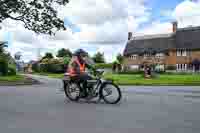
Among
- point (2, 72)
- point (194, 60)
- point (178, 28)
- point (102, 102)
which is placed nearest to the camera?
point (102, 102)

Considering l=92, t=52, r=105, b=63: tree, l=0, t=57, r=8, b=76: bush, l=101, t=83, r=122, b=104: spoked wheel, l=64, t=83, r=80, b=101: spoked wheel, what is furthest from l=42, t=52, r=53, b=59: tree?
l=101, t=83, r=122, b=104: spoked wheel

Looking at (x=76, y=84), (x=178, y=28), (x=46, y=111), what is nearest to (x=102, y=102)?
(x=76, y=84)

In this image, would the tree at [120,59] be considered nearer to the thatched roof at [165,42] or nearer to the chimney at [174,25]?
the thatched roof at [165,42]

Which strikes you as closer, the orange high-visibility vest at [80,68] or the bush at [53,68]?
the orange high-visibility vest at [80,68]

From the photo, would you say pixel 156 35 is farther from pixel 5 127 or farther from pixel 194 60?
pixel 5 127

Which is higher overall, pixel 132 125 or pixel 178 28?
pixel 178 28

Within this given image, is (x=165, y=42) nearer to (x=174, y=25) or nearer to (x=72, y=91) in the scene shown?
(x=174, y=25)

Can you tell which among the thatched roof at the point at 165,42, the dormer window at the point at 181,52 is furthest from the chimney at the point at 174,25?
the dormer window at the point at 181,52

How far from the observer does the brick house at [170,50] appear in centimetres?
7100

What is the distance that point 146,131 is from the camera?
5.94 meters

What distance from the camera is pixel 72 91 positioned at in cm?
1125

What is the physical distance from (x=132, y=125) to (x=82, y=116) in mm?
1585

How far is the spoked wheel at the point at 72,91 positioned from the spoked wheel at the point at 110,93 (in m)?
1.06

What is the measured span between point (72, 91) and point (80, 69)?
847 millimetres
